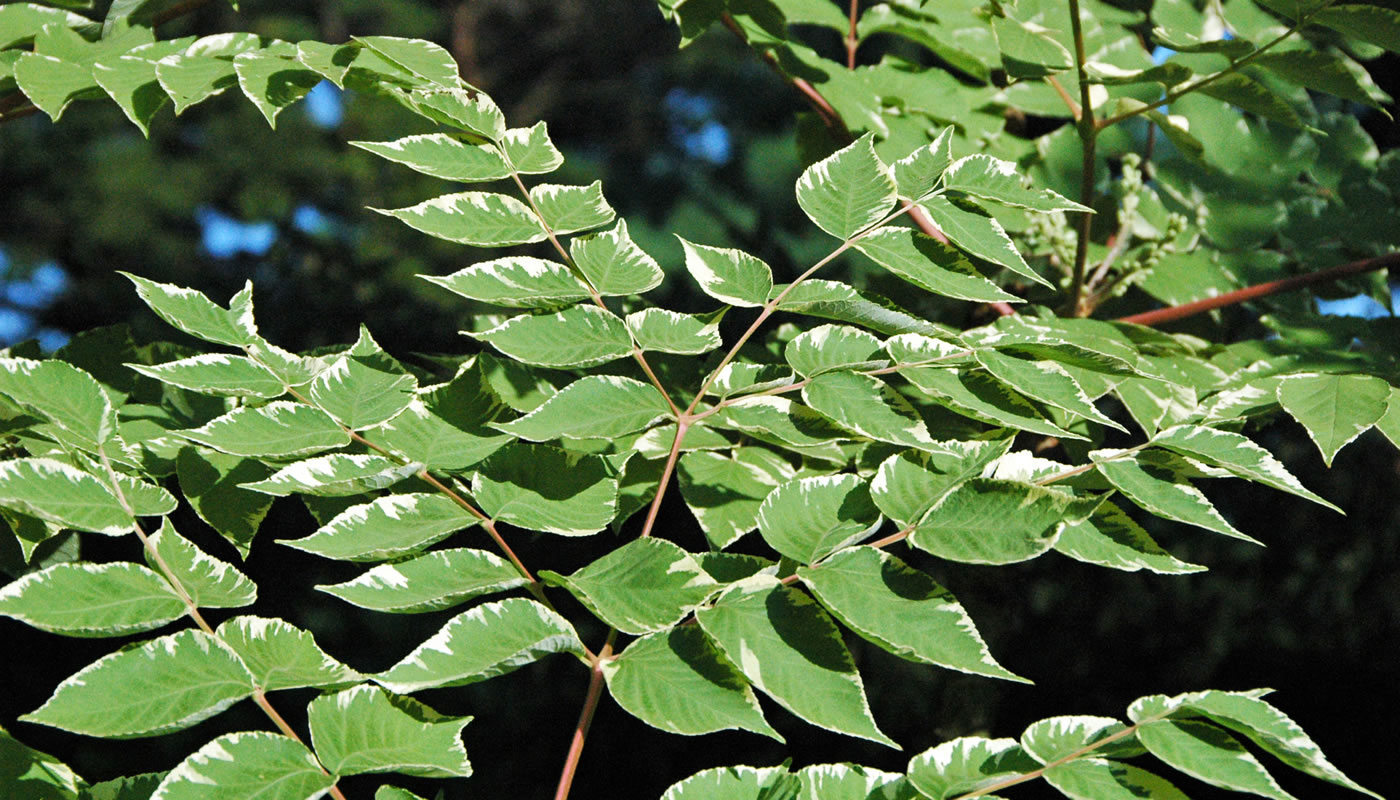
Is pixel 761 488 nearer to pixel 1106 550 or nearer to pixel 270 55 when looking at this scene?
pixel 1106 550

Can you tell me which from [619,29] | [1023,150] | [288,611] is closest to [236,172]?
[619,29]

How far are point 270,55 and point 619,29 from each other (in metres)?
6.79

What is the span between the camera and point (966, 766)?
0.67m

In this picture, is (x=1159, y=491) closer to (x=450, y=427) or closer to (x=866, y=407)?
(x=866, y=407)

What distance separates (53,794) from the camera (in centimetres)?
71

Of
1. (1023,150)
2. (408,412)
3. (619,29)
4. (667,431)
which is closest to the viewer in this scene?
(408,412)

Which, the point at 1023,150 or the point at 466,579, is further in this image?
the point at 1023,150

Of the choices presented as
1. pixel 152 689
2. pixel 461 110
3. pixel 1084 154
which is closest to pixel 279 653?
pixel 152 689

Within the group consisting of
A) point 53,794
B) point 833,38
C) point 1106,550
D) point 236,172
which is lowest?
point 236,172

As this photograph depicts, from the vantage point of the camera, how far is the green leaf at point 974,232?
30.4 inches

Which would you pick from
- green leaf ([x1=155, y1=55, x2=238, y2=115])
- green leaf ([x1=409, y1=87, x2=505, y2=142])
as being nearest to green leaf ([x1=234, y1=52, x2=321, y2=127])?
green leaf ([x1=155, y1=55, x2=238, y2=115])

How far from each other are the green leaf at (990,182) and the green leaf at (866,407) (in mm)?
157

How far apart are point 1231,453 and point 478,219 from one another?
51 centimetres

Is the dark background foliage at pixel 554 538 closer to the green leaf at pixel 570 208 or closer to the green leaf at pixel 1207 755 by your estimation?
the green leaf at pixel 570 208
